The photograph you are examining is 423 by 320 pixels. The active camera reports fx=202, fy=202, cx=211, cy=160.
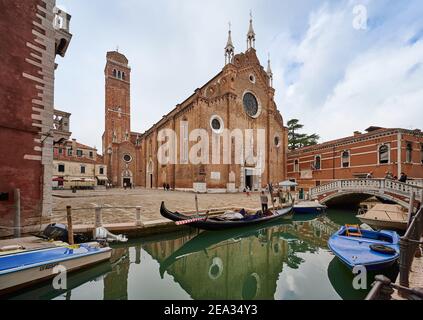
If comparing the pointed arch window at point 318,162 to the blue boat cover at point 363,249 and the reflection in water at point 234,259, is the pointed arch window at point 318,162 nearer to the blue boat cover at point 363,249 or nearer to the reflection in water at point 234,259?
the reflection in water at point 234,259

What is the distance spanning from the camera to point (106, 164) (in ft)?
113

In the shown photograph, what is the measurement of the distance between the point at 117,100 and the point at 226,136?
84.4 feet

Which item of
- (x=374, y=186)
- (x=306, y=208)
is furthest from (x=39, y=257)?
(x=374, y=186)

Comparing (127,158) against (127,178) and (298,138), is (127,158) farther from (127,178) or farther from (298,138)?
(298,138)

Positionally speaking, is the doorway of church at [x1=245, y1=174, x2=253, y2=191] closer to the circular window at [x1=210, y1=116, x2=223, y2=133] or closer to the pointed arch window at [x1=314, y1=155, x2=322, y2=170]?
the circular window at [x1=210, y1=116, x2=223, y2=133]

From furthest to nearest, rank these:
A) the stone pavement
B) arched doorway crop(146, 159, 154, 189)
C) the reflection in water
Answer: arched doorway crop(146, 159, 154, 189)
the stone pavement
the reflection in water

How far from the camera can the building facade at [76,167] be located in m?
27.7

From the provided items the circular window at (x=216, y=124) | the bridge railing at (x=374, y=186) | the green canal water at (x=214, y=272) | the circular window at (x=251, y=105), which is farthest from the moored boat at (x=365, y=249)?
the circular window at (x=251, y=105)

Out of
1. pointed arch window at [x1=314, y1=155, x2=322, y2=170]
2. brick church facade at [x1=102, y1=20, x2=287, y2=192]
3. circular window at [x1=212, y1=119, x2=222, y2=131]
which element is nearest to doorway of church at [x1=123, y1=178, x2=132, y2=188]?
brick church facade at [x1=102, y1=20, x2=287, y2=192]

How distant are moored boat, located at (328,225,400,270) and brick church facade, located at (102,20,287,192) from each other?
15509mm

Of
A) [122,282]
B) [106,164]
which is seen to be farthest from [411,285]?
[106,164]

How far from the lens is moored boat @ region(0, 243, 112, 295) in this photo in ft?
11.7
